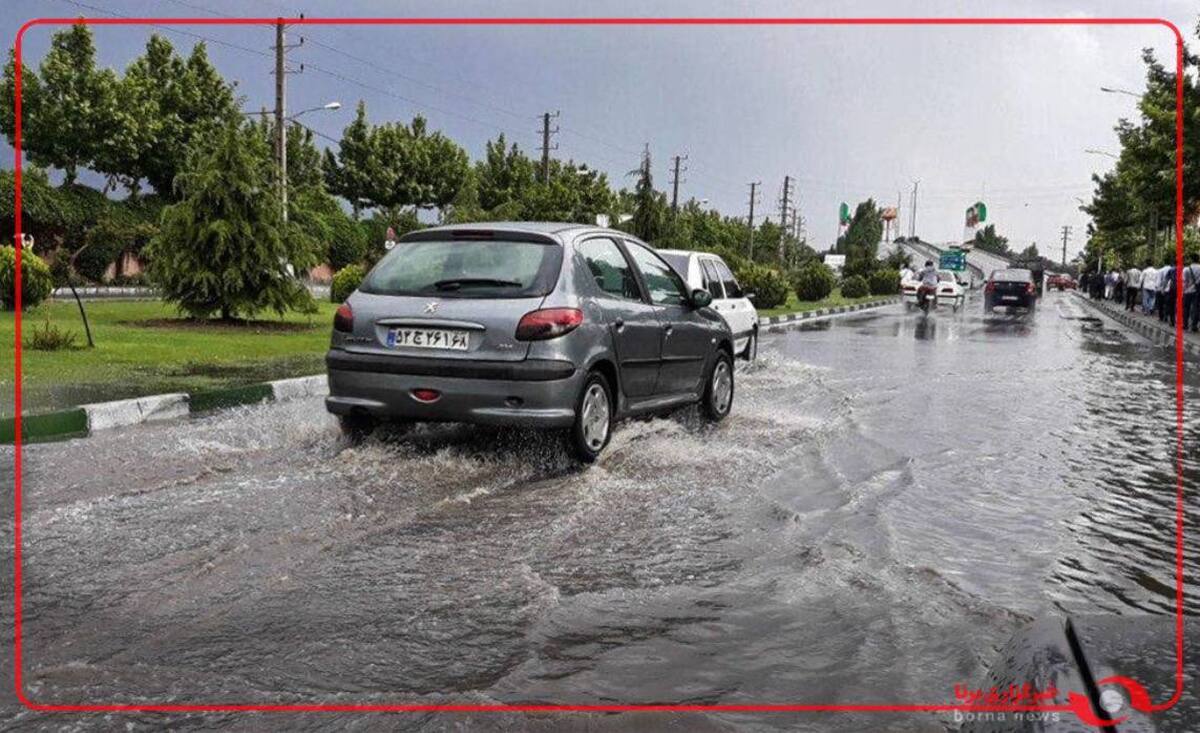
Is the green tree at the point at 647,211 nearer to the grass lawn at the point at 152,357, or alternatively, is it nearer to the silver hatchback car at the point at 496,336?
the grass lawn at the point at 152,357

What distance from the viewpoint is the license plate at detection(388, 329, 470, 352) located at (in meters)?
6.61

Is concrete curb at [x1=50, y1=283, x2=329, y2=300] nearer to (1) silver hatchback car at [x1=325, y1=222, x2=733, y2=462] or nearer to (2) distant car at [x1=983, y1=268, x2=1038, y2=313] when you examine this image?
(1) silver hatchback car at [x1=325, y1=222, x2=733, y2=462]

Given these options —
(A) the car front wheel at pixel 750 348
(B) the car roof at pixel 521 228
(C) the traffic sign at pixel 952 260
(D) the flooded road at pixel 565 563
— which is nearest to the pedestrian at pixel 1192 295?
(A) the car front wheel at pixel 750 348

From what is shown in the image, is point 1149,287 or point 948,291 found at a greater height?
point 1149,287

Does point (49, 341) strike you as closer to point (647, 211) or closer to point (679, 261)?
point (679, 261)

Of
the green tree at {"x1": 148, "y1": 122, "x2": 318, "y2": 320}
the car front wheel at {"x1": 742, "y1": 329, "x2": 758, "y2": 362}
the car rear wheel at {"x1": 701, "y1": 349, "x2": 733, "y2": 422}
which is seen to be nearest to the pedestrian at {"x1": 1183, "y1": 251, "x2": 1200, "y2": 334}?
the car front wheel at {"x1": 742, "y1": 329, "x2": 758, "y2": 362}

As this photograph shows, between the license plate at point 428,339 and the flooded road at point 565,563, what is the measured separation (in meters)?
0.77

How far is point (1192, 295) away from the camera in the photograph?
25.9 m

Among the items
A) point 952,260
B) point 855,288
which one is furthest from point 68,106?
point 952,260

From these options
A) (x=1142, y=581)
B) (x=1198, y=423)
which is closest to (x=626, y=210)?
(x=1198, y=423)

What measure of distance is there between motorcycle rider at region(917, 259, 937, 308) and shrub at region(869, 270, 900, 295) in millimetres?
22455

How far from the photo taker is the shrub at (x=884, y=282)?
59781 mm

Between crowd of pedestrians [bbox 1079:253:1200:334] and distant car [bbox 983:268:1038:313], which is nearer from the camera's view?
crowd of pedestrians [bbox 1079:253:1200:334]

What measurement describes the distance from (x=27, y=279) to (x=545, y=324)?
15238 mm
